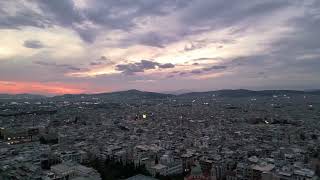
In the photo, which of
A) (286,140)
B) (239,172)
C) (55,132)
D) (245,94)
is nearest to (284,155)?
(239,172)

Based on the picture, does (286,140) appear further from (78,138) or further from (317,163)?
(78,138)

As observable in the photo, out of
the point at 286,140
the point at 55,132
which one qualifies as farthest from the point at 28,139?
the point at 286,140

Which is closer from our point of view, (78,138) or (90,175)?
(90,175)

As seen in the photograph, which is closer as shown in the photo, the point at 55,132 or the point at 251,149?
the point at 251,149

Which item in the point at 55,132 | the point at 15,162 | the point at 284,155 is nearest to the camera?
the point at 15,162

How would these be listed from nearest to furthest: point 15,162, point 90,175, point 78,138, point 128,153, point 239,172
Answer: point 90,175
point 239,172
point 15,162
point 128,153
point 78,138

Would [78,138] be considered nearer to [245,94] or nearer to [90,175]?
[90,175]

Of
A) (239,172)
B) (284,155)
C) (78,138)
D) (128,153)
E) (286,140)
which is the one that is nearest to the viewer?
(239,172)

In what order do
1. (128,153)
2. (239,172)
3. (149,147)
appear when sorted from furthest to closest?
1. (149,147)
2. (128,153)
3. (239,172)

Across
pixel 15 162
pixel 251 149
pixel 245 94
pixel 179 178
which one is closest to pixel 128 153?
pixel 179 178
